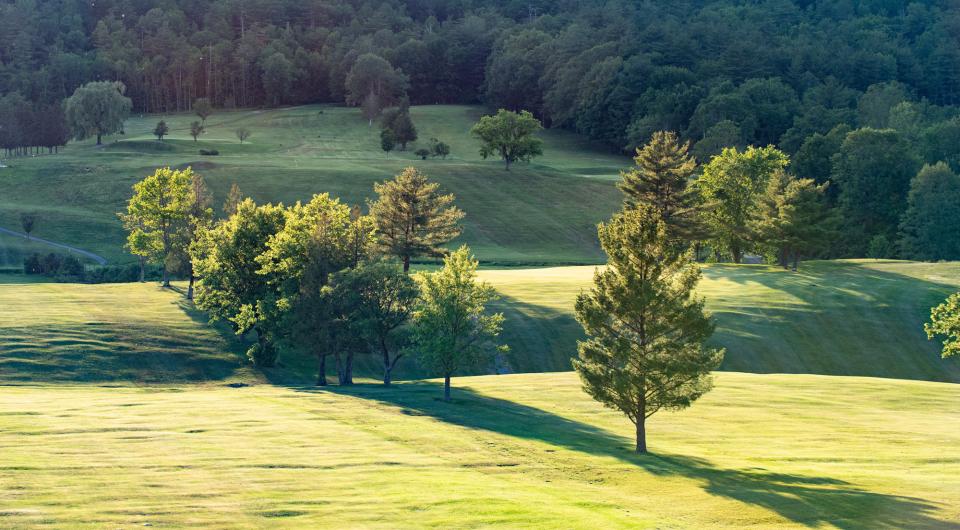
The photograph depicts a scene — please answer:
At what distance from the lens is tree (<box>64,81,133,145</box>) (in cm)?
17888

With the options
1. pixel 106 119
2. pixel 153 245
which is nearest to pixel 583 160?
pixel 106 119

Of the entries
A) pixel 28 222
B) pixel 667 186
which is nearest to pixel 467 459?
pixel 667 186

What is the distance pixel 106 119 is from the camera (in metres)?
181

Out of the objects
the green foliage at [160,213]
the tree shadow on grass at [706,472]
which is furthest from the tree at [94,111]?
the tree shadow on grass at [706,472]

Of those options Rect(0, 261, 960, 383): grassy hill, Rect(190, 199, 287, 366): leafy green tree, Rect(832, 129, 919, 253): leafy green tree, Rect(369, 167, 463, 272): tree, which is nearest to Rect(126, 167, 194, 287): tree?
Rect(0, 261, 960, 383): grassy hill

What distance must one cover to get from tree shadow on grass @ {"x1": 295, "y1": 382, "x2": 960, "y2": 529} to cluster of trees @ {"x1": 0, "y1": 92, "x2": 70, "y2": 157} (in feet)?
420

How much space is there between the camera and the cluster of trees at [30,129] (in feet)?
565

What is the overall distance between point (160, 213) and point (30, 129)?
91.0 m

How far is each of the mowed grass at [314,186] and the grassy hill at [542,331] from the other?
3133cm

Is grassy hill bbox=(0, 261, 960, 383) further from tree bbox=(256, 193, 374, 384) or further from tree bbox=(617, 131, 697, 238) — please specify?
tree bbox=(617, 131, 697, 238)

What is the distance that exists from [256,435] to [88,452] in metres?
7.48

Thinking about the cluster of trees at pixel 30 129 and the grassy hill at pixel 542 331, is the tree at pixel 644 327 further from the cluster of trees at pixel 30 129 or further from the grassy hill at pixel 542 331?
the cluster of trees at pixel 30 129

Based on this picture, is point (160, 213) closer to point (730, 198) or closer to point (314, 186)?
point (314, 186)

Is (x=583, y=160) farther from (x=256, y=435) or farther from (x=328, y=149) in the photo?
(x=256, y=435)
